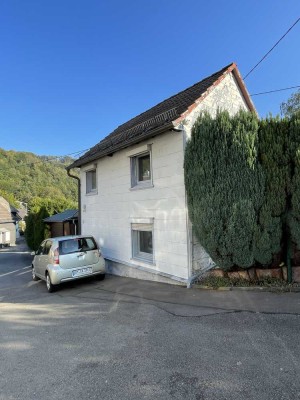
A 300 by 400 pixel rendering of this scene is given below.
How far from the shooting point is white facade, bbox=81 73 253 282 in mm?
7371

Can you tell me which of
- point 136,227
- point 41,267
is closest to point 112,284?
point 136,227

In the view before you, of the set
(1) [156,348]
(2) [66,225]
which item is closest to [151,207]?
(1) [156,348]

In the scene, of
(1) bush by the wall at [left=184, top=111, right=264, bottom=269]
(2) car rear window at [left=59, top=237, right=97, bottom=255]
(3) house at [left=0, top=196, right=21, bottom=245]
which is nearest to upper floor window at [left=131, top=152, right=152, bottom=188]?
(2) car rear window at [left=59, top=237, right=97, bottom=255]

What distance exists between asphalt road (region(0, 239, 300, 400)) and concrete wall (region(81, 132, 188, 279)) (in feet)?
5.03

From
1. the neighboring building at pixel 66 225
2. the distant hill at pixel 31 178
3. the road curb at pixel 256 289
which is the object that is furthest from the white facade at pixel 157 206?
the distant hill at pixel 31 178

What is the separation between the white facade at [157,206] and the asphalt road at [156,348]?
4.39 ft

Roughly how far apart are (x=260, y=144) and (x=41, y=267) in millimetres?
7719

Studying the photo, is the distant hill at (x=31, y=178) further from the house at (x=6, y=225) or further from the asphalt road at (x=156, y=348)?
the asphalt road at (x=156, y=348)

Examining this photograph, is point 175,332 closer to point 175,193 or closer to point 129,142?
point 175,193

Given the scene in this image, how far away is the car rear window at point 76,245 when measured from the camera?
8.39m

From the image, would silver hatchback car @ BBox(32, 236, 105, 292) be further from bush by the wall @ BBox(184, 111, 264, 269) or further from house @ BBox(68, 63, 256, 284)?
bush by the wall @ BBox(184, 111, 264, 269)

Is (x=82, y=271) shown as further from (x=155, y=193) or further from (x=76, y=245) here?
(x=155, y=193)

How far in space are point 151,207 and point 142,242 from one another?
1.57 metres

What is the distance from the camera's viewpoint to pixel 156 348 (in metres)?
3.92
